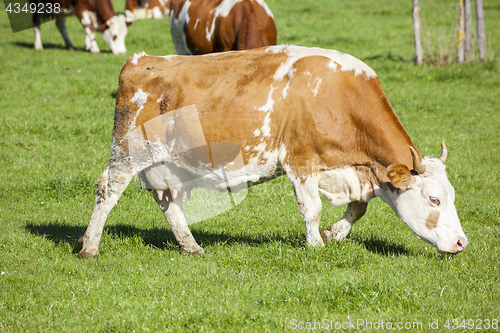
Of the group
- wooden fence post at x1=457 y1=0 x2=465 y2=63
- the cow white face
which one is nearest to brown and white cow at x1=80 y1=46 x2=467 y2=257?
wooden fence post at x1=457 y1=0 x2=465 y2=63

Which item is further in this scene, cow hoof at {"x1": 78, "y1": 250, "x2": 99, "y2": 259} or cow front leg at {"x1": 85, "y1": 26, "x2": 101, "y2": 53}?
cow front leg at {"x1": 85, "y1": 26, "x2": 101, "y2": 53}

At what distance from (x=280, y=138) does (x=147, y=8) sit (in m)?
18.0

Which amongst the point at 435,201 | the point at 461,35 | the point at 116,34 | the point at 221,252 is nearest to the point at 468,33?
the point at 461,35

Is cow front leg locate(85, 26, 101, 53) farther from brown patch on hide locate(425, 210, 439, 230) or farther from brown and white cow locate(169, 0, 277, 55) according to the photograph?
brown patch on hide locate(425, 210, 439, 230)

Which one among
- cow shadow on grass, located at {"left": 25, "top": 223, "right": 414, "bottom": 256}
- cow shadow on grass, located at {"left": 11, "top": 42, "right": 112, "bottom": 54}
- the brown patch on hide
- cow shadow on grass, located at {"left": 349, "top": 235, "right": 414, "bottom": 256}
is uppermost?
cow shadow on grass, located at {"left": 11, "top": 42, "right": 112, "bottom": 54}

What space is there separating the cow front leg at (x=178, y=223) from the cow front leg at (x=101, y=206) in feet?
1.47

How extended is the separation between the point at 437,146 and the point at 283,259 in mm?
5376

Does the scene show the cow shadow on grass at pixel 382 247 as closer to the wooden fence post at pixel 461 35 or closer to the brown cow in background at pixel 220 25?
the brown cow in background at pixel 220 25

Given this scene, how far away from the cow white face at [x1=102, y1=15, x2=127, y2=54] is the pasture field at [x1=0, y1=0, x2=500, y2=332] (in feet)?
19.9

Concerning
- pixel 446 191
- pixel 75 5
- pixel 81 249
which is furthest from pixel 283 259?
pixel 75 5

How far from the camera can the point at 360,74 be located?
5.36 metres

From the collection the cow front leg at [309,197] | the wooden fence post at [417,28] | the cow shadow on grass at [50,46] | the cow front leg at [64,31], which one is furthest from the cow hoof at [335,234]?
the cow front leg at [64,31]

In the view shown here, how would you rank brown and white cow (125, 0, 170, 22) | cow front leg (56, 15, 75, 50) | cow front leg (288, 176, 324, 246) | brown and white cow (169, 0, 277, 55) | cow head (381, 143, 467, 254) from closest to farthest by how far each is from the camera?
cow head (381, 143, 467, 254) → cow front leg (288, 176, 324, 246) → brown and white cow (169, 0, 277, 55) → cow front leg (56, 15, 75, 50) → brown and white cow (125, 0, 170, 22)

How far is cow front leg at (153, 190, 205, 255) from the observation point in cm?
588
